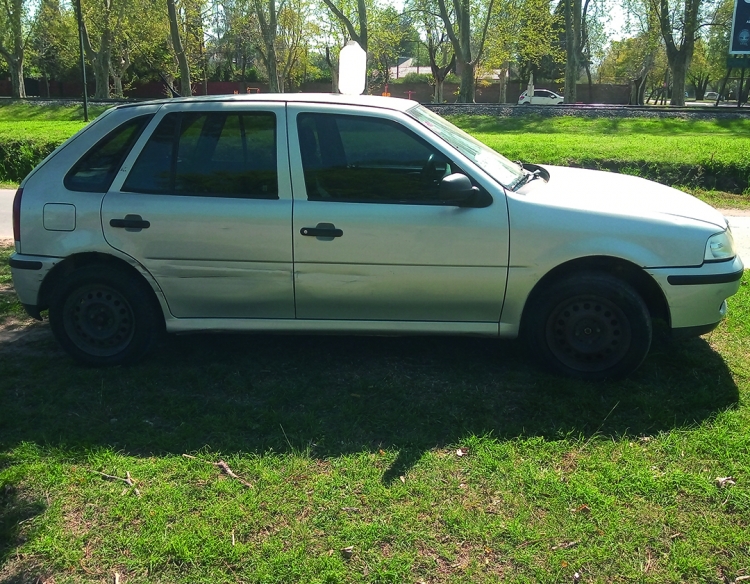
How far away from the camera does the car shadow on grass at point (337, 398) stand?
3.99 m

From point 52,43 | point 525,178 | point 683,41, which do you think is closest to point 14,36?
point 52,43

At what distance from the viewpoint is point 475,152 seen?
4.89 meters

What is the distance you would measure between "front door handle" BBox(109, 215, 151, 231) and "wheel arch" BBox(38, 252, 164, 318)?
9.8 inches

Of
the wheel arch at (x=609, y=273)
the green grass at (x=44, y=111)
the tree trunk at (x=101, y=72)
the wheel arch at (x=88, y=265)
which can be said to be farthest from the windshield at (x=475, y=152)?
the tree trunk at (x=101, y=72)

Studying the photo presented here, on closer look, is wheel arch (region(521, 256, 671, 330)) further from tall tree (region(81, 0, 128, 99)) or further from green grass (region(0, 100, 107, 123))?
tall tree (region(81, 0, 128, 99))

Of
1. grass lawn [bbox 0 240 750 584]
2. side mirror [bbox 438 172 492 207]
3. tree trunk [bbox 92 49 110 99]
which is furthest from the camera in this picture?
tree trunk [bbox 92 49 110 99]

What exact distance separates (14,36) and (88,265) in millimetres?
46376

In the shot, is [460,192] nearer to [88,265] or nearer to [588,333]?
[588,333]

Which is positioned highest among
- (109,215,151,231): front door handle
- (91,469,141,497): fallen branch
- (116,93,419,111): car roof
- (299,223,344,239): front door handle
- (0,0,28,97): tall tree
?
(0,0,28,97): tall tree

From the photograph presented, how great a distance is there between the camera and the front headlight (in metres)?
4.35

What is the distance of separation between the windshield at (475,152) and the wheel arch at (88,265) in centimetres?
215

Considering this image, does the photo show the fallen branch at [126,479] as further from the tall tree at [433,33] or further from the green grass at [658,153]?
the tall tree at [433,33]

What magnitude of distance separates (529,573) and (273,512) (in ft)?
3.94

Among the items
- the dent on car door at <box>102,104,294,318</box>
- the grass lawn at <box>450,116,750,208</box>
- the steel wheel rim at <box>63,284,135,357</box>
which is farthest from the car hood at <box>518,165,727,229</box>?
the grass lawn at <box>450,116,750,208</box>
